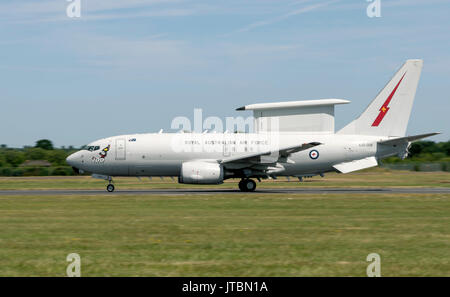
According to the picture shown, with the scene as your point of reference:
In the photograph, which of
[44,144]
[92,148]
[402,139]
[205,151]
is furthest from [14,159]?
[402,139]

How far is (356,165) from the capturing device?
3891 cm

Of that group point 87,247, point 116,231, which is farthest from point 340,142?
point 87,247

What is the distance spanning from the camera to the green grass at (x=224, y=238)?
1139 centimetres

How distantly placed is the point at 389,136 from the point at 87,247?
3016 cm

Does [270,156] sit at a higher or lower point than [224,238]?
higher

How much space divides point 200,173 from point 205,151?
212 centimetres

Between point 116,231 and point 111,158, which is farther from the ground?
point 111,158

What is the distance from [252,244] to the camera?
47.2 feet

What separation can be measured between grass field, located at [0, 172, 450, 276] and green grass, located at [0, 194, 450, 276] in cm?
2

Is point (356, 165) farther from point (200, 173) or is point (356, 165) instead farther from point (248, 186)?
point (200, 173)

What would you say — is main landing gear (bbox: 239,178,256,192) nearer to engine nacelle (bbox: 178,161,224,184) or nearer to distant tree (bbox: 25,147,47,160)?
engine nacelle (bbox: 178,161,224,184)
